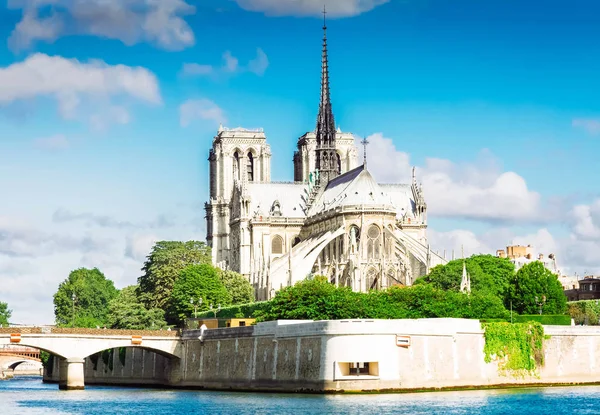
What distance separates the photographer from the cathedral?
5123 inches

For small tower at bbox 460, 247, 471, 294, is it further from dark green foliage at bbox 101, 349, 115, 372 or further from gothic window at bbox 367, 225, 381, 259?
dark green foliage at bbox 101, 349, 115, 372

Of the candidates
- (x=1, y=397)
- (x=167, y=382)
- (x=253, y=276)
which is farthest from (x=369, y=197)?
(x=1, y=397)

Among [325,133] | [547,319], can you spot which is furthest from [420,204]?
[547,319]

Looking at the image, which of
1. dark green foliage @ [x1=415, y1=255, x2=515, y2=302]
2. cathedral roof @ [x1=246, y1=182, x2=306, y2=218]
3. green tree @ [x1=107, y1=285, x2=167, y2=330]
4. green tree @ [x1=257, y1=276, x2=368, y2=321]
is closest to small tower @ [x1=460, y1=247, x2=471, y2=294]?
dark green foliage @ [x1=415, y1=255, x2=515, y2=302]

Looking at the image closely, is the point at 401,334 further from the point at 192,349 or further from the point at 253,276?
the point at 253,276

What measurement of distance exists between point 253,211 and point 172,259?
18.9m

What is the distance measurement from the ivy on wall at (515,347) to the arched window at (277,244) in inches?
2439

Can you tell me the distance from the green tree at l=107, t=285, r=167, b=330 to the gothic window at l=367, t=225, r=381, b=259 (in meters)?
20.5

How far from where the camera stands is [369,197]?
13425cm

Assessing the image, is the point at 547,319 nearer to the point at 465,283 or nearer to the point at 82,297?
the point at 465,283

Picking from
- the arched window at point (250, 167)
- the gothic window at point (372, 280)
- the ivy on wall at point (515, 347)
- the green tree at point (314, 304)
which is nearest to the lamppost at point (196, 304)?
the gothic window at point (372, 280)

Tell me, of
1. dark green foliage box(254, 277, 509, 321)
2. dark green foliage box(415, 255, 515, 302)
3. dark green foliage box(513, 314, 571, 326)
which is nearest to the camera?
dark green foliage box(254, 277, 509, 321)

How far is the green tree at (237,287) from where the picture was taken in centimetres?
12975

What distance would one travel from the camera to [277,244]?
150 meters
